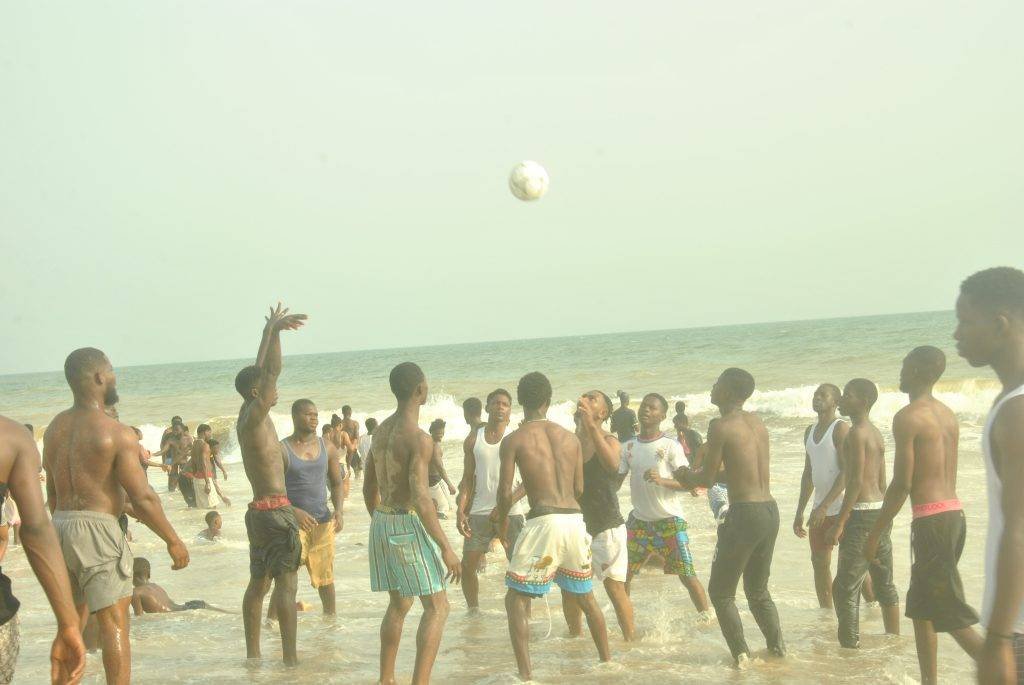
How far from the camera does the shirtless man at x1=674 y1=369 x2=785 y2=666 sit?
6.54m

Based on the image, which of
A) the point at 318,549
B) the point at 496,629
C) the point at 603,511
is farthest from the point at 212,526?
the point at 603,511

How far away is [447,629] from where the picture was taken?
8.12 m

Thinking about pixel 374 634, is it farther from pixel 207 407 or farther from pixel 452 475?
pixel 207 407

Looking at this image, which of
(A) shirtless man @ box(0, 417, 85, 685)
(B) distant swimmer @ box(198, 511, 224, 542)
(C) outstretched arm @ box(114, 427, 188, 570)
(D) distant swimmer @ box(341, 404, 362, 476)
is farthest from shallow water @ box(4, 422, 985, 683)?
(D) distant swimmer @ box(341, 404, 362, 476)

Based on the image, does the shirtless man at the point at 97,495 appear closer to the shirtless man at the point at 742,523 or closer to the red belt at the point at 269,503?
the red belt at the point at 269,503

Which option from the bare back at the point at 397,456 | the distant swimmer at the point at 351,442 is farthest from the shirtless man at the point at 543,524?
the distant swimmer at the point at 351,442

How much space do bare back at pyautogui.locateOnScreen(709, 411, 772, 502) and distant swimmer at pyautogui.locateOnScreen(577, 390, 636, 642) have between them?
0.92m

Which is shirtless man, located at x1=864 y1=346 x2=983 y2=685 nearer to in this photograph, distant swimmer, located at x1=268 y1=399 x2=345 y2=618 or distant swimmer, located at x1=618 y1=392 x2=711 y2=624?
distant swimmer, located at x1=618 y1=392 x2=711 y2=624

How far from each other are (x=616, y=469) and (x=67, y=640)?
4437 mm

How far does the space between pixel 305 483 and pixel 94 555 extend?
2.48 metres

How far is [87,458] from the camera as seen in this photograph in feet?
17.7

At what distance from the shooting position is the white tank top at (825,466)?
24.6 ft

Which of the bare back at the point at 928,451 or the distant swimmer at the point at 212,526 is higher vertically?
the bare back at the point at 928,451

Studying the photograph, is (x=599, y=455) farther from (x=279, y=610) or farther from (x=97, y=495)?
(x=97, y=495)
